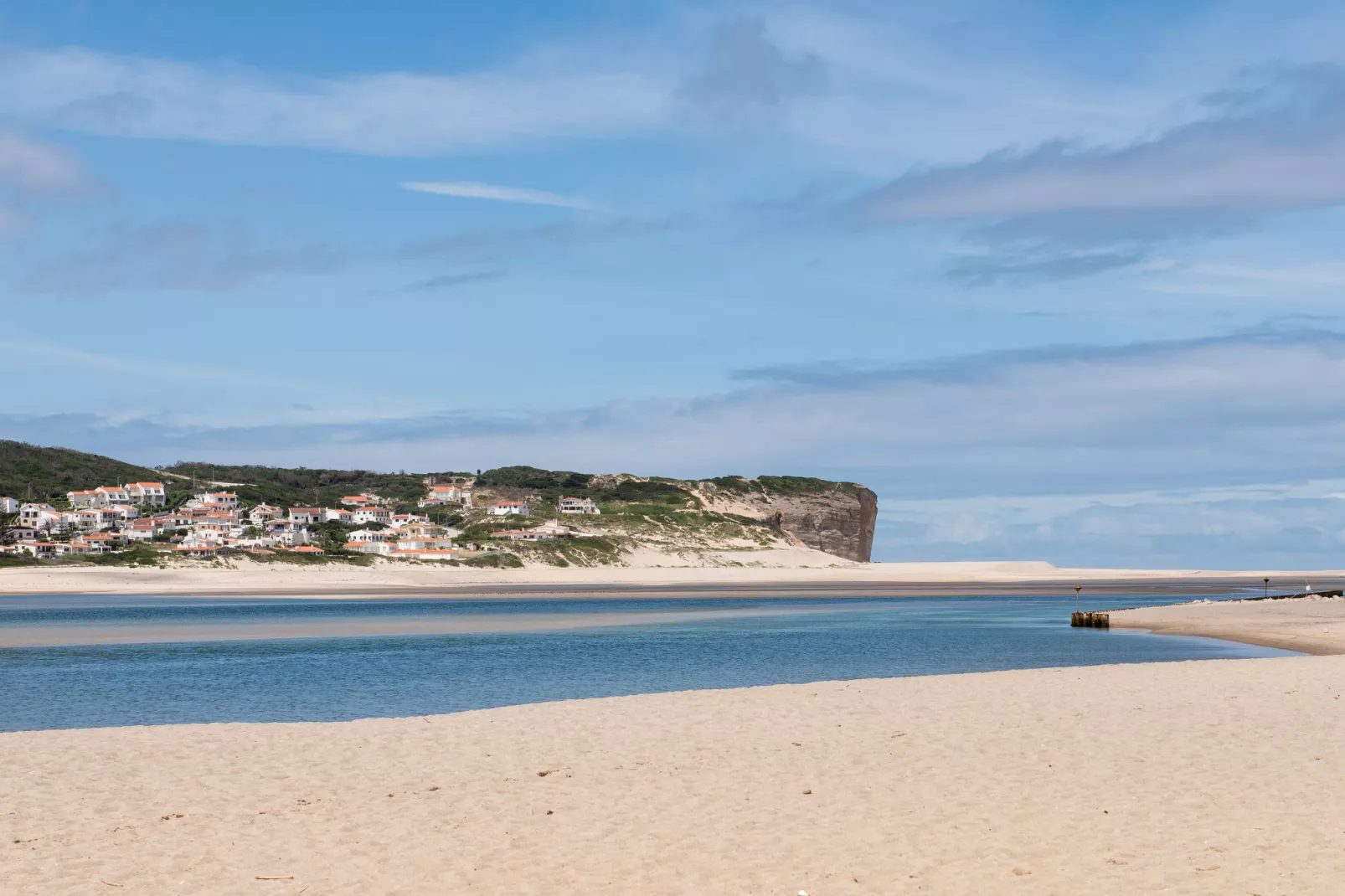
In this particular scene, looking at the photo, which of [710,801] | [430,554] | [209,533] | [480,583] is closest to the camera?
[710,801]

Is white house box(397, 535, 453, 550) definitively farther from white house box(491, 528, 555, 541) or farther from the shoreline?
the shoreline

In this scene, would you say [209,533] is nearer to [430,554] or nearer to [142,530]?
[142,530]

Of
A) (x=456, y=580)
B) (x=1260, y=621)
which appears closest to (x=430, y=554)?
(x=456, y=580)

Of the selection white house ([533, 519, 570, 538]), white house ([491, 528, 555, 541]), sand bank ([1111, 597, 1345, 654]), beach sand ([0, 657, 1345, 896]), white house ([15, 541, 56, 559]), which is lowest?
white house ([15, 541, 56, 559])

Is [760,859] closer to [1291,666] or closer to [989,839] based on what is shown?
[989,839]

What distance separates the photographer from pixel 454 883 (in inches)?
468

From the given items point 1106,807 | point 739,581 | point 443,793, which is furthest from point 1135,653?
point 739,581

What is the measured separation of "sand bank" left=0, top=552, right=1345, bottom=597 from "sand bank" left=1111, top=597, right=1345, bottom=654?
48.9 meters

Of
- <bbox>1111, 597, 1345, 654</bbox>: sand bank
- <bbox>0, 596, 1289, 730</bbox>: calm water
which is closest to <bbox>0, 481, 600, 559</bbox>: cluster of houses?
<bbox>0, 596, 1289, 730</bbox>: calm water

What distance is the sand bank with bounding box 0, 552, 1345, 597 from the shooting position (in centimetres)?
10775

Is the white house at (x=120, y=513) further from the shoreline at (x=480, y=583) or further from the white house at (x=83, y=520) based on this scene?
the shoreline at (x=480, y=583)

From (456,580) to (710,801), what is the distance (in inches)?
4448

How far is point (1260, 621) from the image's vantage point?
2237 inches

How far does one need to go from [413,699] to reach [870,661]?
17.1 m
